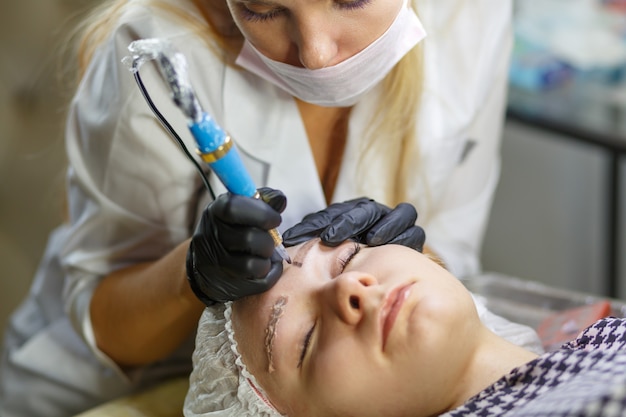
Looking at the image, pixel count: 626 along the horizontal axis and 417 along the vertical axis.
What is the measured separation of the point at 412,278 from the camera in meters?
1.12

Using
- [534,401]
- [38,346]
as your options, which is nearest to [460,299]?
[534,401]

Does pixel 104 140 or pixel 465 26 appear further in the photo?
pixel 465 26

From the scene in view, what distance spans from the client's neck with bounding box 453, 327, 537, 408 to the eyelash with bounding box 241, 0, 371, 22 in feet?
1.59

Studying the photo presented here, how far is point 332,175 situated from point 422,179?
0.18 meters

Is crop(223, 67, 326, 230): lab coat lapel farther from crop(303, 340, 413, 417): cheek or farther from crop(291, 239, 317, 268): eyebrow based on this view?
crop(303, 340, 413, 417): cheek

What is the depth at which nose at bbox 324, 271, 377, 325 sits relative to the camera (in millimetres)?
1083

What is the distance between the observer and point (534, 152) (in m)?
2.77

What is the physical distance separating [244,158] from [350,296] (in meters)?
0.42

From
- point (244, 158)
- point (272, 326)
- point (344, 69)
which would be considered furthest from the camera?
point (244, 158)

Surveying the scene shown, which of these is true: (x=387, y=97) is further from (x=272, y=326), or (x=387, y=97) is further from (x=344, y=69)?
(x=272, y=326)

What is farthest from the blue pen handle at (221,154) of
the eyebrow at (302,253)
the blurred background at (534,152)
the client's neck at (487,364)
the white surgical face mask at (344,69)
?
the blurred background at (534,152)

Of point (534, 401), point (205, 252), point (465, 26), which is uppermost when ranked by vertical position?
point (465, 26)

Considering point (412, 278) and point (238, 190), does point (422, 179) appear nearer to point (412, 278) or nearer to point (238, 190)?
point (412, 278)

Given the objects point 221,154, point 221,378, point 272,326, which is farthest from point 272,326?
point 221,154
